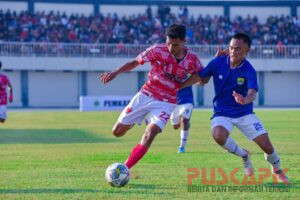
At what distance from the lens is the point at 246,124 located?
1023 cm

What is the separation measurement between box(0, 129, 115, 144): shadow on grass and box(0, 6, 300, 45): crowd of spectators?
2919 centimetres

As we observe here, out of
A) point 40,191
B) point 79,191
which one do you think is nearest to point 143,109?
point 79,191

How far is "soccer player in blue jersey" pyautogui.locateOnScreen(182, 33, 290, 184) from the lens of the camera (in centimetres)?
1012

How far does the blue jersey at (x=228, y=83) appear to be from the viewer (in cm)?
1017

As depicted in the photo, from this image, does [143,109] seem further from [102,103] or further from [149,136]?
[102,103]

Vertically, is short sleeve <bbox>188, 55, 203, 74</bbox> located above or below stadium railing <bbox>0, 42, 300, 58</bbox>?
above

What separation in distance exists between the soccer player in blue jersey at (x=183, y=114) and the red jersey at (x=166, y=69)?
5.05 metres

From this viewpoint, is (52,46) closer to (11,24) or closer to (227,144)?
(11,24)

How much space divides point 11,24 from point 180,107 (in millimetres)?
39969

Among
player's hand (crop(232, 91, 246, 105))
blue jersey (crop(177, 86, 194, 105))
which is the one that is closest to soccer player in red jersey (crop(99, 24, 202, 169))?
player's hand (crop(232, 91, 246, 105))

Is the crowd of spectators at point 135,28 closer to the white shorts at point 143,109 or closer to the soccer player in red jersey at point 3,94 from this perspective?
the soccer player in red jersey at point 3,94

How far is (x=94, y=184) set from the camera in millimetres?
9836

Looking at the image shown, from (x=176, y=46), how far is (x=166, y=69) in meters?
0.45

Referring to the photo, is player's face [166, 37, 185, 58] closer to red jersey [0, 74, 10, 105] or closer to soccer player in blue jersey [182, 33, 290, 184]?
soccer player in blue jersey [182, 33, 290, 184]
